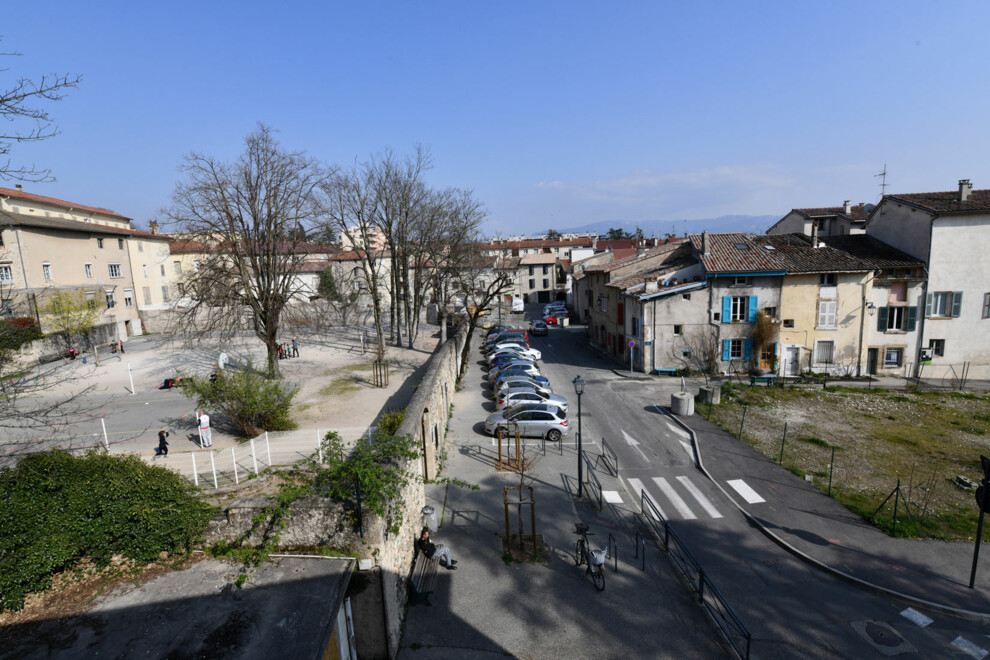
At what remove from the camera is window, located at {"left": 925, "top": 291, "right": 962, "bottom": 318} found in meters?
29.3

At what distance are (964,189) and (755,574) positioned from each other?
101 feet

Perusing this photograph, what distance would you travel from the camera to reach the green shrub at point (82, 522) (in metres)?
6.99

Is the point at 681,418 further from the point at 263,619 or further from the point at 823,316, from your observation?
the point at 263,619

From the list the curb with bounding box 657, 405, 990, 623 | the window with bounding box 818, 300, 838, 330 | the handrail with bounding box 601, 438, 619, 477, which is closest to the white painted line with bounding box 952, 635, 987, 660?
the curb with bounding box 657, 405, 990, 623

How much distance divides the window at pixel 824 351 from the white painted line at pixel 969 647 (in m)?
23.3

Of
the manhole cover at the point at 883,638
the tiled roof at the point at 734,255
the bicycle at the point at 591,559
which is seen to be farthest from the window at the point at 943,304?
the bicycle at the point at 591,559

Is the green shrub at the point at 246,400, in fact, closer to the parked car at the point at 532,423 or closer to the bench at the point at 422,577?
the parked car at the point at 532,423

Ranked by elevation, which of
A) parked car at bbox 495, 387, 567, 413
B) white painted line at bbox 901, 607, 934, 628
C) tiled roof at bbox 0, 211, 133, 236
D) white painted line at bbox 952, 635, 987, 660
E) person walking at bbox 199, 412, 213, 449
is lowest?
white painted line at bbox 901, 607, 934, 628

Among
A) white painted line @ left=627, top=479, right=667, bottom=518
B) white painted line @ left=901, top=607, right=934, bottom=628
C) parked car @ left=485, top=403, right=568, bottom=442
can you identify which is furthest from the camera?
parked car @ left=485, top=403, right=568, bottom=442

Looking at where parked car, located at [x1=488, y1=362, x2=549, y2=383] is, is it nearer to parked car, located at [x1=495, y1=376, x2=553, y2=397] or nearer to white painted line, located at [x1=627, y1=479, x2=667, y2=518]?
parked car, located at [x1=495, y1=376, x2=553, y2=397]

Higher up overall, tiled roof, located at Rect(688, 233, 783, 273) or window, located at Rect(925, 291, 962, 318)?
tiled roof, located at Rect(688, 233, 783, 273)

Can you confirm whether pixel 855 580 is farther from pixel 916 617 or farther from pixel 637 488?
pixel 637 488

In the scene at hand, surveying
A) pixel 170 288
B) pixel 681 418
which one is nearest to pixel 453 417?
pixel 681 418

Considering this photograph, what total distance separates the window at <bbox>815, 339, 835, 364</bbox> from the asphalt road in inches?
563
